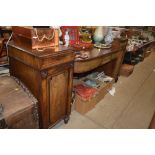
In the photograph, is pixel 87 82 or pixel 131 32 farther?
pixel 131 32

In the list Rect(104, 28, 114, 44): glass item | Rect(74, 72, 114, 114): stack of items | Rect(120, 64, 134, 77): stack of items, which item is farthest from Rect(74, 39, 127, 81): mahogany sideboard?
Rect(120, 64, 134, 77): stack of items

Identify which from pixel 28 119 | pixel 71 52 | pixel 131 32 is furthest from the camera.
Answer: pixel 131 32

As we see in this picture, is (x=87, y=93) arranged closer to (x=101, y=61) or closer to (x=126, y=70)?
(x=101, y=61)

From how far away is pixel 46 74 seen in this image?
125 cm

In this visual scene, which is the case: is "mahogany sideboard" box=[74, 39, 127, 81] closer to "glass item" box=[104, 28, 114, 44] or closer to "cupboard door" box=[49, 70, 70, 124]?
"glass item" box=[104, 28, 114, 44]

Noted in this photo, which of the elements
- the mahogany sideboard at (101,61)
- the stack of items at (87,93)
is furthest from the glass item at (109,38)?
the stack of items at (87,93)

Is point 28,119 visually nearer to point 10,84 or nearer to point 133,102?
point 10,84

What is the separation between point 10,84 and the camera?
4.53 ft

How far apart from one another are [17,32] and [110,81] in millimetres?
1764

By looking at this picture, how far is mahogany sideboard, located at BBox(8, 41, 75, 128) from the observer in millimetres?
1201

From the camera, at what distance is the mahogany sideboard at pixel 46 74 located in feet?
3.94

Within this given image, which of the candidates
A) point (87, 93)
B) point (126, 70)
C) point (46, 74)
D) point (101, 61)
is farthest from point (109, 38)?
point (46, 74)
